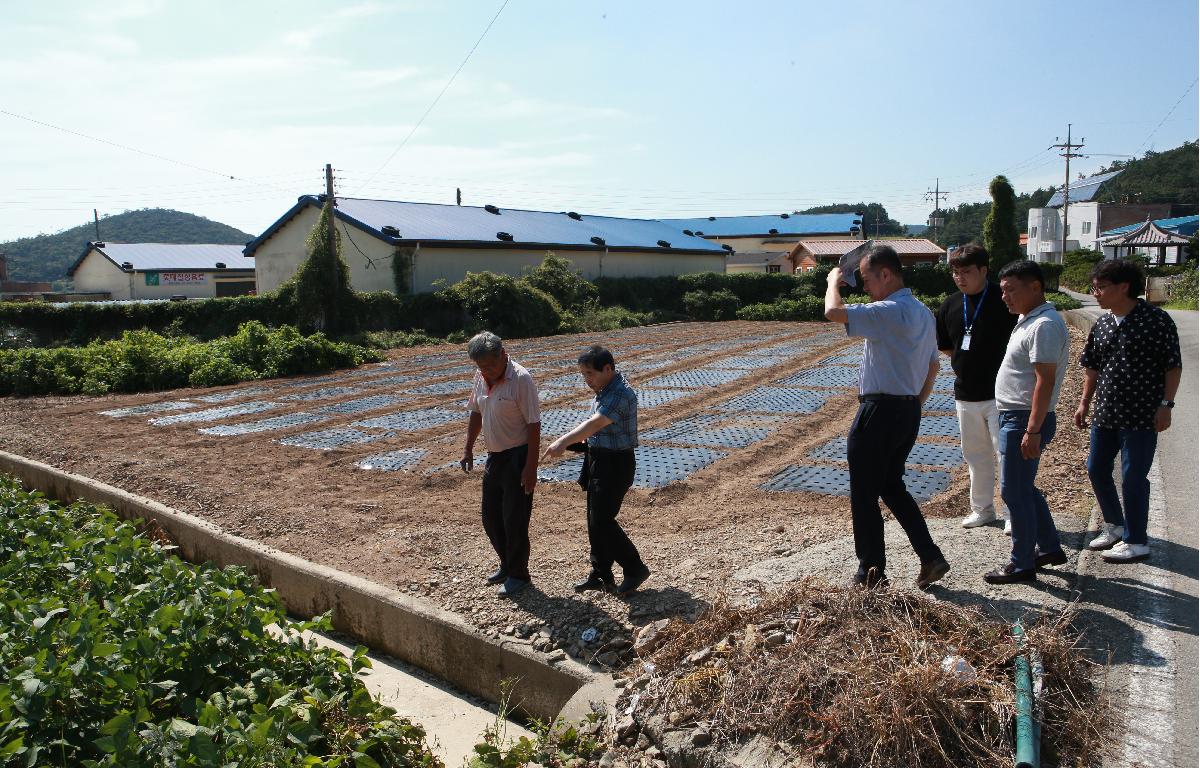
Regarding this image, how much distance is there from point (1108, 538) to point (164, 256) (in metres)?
53.1

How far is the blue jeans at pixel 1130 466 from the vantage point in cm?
431

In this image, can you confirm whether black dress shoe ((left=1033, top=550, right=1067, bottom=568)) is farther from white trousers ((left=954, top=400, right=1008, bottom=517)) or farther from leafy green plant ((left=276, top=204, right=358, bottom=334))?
leafy green plant ((left=276, top=204, right=358, bottom=334))

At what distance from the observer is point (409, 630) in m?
4.89

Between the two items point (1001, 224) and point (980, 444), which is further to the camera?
point (1001, 224)

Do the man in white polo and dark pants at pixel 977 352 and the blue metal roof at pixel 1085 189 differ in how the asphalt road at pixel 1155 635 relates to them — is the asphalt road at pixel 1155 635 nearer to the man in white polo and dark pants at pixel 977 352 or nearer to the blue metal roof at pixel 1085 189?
the man in white polo and dark pants at pixel 977 352

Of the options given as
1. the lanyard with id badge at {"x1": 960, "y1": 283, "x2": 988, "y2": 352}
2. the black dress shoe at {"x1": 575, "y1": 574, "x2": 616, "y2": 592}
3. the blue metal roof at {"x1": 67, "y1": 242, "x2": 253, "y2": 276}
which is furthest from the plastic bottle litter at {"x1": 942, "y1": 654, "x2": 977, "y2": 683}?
the blue metal roof at {"x1": 67, "y1": 242, "x2": 253, "y2": 276}

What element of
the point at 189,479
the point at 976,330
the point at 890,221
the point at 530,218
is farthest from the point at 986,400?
the point at 890,221

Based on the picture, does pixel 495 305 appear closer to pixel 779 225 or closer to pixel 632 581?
pixel 632 581

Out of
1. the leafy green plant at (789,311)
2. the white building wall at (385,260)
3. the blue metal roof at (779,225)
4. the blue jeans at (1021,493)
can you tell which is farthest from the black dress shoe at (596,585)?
the blue metal roof at (779,225)

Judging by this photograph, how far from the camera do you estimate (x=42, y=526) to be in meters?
5.69

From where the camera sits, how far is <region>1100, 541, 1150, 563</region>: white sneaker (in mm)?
4340

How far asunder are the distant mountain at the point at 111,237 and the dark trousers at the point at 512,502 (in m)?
120

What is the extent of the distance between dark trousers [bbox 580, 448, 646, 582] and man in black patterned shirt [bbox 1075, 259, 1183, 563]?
2531 millimetres

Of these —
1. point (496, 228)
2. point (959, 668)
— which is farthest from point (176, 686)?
point (496, 228)
